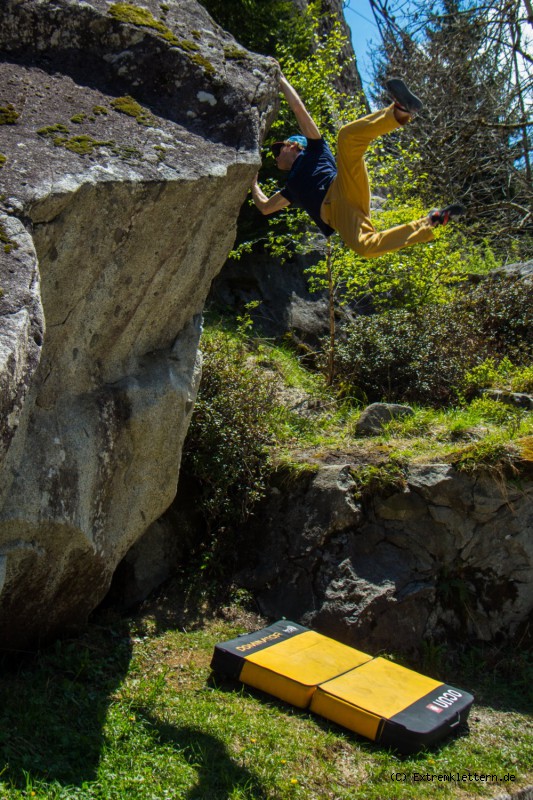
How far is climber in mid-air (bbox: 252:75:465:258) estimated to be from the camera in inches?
199

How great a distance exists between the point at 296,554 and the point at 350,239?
7.88 ft

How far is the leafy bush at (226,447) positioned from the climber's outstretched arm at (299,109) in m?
2.10

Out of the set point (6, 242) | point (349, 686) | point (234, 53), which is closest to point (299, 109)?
point (234, 53)

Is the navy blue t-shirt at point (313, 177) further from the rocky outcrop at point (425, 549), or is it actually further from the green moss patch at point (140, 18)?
the rocky outcrop at point (425, 549)

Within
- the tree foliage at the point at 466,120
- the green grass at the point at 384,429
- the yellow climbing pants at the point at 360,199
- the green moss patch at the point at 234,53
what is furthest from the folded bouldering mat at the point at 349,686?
the tree foliage at the point at 466,120

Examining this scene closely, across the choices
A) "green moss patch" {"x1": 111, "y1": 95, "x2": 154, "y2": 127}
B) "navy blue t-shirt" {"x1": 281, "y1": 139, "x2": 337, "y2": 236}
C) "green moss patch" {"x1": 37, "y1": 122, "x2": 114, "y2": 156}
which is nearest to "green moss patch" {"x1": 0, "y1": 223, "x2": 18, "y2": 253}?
"green moss patch" {"x1": 37, "y1": 122, "x2": 114, "y2": 156}

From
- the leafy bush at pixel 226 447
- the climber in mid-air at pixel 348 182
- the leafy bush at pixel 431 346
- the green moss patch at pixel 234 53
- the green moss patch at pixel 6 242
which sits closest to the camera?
the green moss patch at pixel 6 242

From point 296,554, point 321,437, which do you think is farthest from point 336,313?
point 296,554

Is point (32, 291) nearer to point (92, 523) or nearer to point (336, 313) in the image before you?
point (92, 523)

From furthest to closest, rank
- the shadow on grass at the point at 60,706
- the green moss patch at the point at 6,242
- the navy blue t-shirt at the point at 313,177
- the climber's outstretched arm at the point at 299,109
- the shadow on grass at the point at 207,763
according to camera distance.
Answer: the navy blue t-shirt at the point at 313,177 < the climber's outstretched arm at the point at 299,109 < the shadow on grass at the point at 207,763 < the shadow on grass at the point at 60,706 < the green moss patch at the point at 6,242

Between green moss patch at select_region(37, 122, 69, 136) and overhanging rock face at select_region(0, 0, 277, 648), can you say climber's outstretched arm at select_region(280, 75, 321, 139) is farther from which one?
green moss patch at select_region(37, 122, 69, 136)

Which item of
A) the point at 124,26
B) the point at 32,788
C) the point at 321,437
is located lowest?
the point at 32,788

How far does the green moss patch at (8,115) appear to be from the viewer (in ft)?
13.2

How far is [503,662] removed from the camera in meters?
5.89
